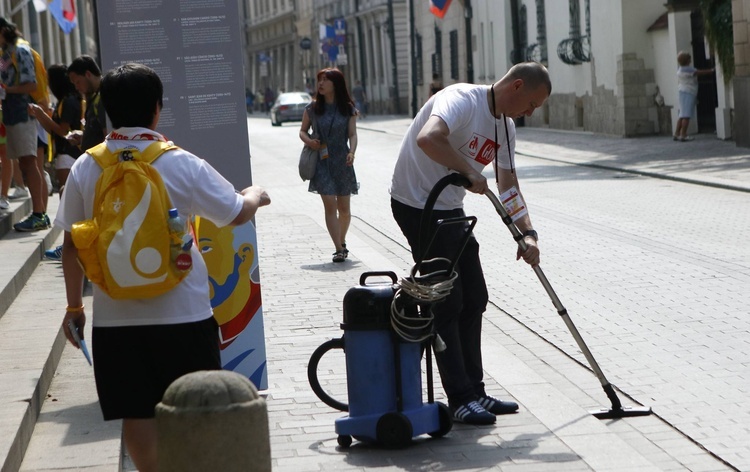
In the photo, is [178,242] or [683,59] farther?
[683,59]

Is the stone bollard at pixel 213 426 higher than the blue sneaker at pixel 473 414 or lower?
higher

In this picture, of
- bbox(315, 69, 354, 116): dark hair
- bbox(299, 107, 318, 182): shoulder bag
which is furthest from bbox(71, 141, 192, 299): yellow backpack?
bbox(299, 107, 318, 182): shoulder bag

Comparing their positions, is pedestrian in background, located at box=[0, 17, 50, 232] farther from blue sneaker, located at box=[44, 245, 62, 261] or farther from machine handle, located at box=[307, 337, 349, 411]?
machine handle, located at box=[307, 337, 349, 411]

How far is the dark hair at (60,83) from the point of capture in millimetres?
10711

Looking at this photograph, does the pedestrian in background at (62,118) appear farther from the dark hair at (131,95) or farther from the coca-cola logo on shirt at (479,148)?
the dark hair at (131,95)

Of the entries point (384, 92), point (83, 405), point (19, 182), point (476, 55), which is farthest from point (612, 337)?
point (384, 92)

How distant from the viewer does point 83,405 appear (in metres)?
6.13

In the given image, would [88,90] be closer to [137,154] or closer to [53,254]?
[53,254]

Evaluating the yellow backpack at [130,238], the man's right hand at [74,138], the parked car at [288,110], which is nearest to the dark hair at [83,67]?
the man's right hand at [74,138]

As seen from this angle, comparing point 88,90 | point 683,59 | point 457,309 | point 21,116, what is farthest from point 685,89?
point 457,309

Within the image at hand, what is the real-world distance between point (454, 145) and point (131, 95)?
2.09m

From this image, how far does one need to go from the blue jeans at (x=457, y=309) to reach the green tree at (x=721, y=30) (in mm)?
20370

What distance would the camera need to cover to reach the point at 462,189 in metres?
5.99

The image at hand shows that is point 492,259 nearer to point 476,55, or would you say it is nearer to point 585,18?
point 585,18
